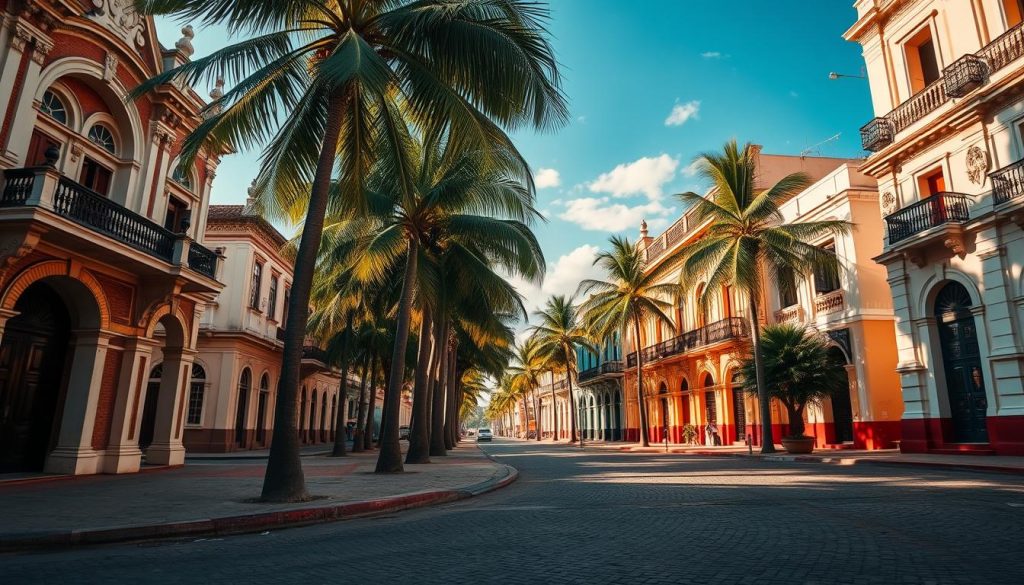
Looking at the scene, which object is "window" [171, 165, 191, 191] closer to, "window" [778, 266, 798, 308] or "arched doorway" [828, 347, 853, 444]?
"window" [778, 266, 798, 308]

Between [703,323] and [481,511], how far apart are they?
27.2 meters

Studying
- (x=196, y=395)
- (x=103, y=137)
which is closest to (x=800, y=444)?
(x=103, y=137)

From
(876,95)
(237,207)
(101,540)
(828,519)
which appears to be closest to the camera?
(101,540)

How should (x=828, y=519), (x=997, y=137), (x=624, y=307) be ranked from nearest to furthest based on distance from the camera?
(x=828, y=519) → (x=997, y=137) → (x=624, y=307)

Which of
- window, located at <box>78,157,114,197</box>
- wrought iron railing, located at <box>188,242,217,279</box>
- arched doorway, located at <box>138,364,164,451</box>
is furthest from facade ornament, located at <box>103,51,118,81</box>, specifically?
arched doorway, located at <box>138,364,164,451</box>

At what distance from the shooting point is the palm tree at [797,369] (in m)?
20.3

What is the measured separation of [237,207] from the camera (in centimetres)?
2923

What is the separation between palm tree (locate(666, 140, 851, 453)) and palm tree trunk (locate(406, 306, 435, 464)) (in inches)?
421

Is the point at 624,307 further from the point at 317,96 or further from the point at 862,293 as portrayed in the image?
the point at 317,96

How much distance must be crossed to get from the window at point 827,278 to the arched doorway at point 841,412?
8.08 feet

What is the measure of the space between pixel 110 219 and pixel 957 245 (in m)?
21.2

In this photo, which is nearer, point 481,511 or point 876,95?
point 481,511

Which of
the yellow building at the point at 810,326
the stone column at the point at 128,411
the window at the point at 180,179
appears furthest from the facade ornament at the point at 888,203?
the stone column at the point at 128,411

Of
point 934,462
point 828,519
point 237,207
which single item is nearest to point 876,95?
point 934,462
